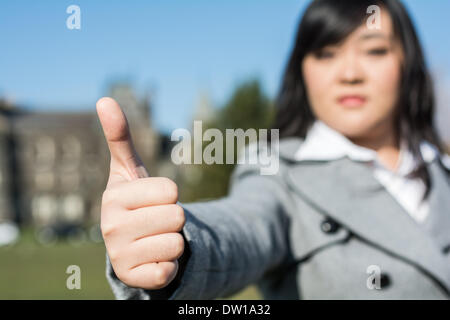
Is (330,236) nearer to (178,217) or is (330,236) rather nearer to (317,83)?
(317,83)

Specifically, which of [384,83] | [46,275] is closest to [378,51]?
[384,83]

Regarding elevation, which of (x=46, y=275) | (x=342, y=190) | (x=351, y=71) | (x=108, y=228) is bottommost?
(x=46, y=275)

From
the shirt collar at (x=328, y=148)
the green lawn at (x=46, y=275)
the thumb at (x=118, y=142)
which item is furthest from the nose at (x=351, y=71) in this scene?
the green lawn at (x=46, y=275)

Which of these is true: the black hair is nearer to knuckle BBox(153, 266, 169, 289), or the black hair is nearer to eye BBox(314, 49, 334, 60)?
eye BBox(314, 49, 334, 60)

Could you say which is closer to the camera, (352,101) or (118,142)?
(118,142)

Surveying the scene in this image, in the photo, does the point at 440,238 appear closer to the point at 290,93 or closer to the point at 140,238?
the point at 290,93

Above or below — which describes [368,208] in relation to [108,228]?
below

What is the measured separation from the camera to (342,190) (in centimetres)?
162

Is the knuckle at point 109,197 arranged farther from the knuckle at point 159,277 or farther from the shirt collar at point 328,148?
the shirt collar at point 328,148

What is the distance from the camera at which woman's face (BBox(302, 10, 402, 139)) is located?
1694 mm

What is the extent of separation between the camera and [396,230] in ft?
5.09

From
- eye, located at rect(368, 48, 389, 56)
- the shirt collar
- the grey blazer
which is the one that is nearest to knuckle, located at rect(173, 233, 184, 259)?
the grey blazer

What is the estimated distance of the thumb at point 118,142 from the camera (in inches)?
35.2

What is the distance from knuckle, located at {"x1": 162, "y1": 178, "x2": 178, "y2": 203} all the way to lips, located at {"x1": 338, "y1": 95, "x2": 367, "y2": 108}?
3.20 feet
